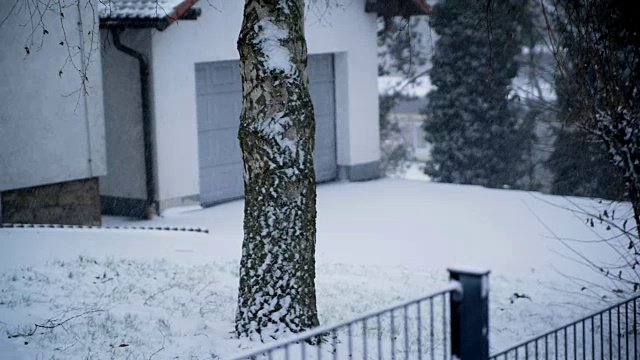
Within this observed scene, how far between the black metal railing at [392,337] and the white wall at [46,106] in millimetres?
6181

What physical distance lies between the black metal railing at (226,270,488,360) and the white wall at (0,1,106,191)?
618cm

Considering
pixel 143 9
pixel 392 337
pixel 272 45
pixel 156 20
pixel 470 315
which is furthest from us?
pixel 143 9

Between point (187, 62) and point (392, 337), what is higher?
point (187, 62)

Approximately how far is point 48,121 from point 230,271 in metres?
4.45

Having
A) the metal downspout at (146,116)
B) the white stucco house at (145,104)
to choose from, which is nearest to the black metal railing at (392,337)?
the white stucco house at (145,104)

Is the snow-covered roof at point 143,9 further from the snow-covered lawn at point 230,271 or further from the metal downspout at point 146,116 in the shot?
the snow-covered lawn at point 230,271

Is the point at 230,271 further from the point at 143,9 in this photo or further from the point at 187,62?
the point at 187,62

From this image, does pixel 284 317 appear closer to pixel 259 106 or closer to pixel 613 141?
pixel 259 106

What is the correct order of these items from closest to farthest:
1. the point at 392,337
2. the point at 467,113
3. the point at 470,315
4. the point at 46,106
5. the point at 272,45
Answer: the point at 470,315 < the point at 392,337 < the point at 272,45 < the point at 46,106 < the point at 467,113

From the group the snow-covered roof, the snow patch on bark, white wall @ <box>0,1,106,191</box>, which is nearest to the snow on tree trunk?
the snow patch on bark

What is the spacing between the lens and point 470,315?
486 centimetres

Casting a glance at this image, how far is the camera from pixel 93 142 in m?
13.6

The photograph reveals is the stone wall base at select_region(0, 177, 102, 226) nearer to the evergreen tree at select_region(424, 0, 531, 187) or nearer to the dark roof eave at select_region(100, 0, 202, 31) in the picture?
the dark roof eave at select_region(100, 0, 202, 31)

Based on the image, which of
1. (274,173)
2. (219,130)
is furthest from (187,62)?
(274,173)
